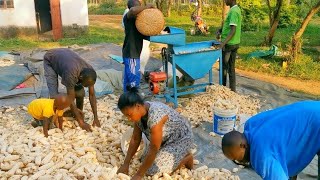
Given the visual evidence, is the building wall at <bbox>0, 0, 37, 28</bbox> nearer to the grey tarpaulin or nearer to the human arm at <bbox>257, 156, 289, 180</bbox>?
the grey tarpaulin

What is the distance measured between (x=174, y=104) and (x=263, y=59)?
4.32m

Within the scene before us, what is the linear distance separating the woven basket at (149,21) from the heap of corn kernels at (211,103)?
1371 mm

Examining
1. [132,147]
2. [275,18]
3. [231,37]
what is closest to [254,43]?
[275,18]

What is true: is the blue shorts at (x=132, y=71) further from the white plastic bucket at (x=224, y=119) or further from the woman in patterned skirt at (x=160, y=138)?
the woman in patterned skirt at (x=160, y=138)

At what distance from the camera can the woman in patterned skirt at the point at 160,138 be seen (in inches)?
117

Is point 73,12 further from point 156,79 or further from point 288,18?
point 288,18

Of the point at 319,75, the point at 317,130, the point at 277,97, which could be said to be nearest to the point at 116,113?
the point at 277,97

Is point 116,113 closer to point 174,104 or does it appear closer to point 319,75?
point 174,104

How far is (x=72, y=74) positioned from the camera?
4027 millimetres

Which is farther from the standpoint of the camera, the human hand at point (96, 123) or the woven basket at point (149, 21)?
the woven basket at point (149, 21)

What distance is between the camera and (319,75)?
24.9 feet

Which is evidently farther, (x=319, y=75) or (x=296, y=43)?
(x=296, y=43)

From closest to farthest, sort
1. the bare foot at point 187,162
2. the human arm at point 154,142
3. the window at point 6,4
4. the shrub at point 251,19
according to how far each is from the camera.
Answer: the human arm at point 154,142 → the bare foot at point 187,162 → the window at point 6,4 → the shrub at point 251,19

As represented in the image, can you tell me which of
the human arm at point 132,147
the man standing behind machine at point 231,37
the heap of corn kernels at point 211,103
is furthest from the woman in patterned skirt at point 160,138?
the man standing behind machine at point 231,37
